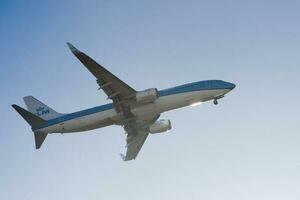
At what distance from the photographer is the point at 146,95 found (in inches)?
2269

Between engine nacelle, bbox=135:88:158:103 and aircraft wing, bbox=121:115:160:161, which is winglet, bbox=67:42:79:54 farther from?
aircraft wing, bbox=121:115:160:161

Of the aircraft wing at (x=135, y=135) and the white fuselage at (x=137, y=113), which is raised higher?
the white fuselage at (x=137, y=113)

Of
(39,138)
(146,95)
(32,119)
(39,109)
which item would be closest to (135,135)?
(146,95)

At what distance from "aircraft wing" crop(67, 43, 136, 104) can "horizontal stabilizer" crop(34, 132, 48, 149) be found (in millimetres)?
9919

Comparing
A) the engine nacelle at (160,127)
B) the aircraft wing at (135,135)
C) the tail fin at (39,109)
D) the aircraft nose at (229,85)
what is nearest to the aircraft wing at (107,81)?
the aircraft wing at (135,135)

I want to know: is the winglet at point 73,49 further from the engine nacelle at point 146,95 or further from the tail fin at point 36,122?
the tail fin at point 36,122

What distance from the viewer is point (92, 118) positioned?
197ft

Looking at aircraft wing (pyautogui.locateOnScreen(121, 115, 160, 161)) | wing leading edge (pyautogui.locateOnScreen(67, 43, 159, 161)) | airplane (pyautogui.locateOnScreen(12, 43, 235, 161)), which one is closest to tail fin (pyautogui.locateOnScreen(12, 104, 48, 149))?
airplane (pyautogui.locateOnScreen(12, 43, 235, 161))

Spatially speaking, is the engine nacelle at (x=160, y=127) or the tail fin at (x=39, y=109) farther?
the engine nacelle at (x=160, y=127)

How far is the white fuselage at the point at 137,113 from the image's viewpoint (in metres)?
58.7

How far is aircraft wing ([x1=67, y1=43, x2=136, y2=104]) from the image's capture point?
53188 millimetres

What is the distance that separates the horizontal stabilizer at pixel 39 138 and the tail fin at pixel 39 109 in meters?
4.65

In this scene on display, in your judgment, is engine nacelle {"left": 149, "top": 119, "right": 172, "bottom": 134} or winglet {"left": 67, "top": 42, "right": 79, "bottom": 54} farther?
engine nacelle {"left": 149, "top": 119, "right": 172, "bottom": 134}

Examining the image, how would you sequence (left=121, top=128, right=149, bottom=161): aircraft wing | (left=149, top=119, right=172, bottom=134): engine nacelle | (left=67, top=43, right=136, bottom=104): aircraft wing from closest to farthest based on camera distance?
(left=67, top=43, right=136, bottom=104): aircraft wing
(left=149, top=119, right=172, bottom=134): engine nacelle
(left=121, top=128, right=149, bottom=161): aircraft wing
